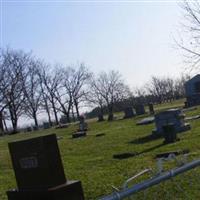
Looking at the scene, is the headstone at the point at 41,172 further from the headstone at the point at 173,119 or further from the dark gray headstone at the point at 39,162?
the headstone at the point at 173,119

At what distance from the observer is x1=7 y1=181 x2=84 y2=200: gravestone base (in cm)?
369

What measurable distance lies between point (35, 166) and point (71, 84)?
90.2m

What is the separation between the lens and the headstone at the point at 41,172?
375cm

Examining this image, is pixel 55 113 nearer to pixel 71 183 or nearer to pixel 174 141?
pixel 174 141

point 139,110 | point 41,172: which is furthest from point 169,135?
point 139,110

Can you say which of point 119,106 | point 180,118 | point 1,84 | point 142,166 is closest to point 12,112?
point 1,84

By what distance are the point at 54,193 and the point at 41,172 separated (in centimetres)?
20

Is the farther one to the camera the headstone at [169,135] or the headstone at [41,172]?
the headstone at [169,135]

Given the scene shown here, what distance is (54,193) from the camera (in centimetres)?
369

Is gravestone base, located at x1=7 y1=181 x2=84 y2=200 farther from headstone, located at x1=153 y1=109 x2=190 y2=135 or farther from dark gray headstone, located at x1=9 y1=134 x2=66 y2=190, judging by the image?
headstone, located at x1=153 y1=109 x2=190 y2=135

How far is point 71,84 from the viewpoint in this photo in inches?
3696

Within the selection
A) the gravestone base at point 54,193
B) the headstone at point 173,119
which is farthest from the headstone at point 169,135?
the gravestone base at point 54,193

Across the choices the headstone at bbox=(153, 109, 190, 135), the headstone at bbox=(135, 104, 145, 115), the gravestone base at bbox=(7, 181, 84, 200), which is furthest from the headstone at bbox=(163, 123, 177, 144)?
the headstone at bbox=(135, 104, 145, 115)

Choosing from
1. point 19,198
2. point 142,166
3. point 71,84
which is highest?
point 71,84
